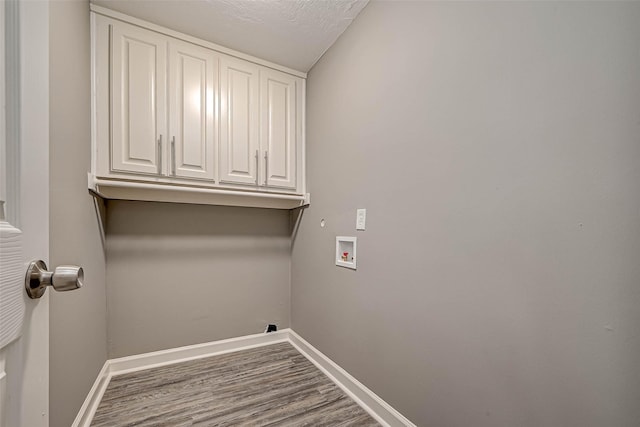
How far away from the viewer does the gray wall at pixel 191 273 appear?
1.89 meters

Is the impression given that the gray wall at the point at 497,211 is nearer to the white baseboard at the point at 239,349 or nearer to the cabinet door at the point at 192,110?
the white baseboard at the point at 239,349

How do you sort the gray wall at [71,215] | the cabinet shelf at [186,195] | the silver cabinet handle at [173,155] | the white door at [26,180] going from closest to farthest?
1. the white door at [26,180]
2. the gray wall at [71,215]
3. the cabinet shelf at [186,195]
4. the silver cabinet handle at [173,155]

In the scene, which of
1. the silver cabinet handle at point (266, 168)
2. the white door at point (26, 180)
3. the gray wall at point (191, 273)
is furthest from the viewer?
the silver cabinet handle at point (266, 168)

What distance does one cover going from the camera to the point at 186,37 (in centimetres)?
182

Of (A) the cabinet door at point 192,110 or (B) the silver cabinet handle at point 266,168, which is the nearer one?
(A) the cabinet door at point 192,110

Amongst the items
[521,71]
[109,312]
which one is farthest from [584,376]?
[109,312]

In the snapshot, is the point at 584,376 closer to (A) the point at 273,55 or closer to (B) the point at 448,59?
(B) the point at 448,59

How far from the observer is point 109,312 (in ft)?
6.07

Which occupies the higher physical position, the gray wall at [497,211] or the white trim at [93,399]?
the gray wall at [497,211]

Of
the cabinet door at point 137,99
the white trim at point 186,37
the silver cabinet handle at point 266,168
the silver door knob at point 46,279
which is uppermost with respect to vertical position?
the white trim at point 186,37

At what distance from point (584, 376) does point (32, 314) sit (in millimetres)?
1321

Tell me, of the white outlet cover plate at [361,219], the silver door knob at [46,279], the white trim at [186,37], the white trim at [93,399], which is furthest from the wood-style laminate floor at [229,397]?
the white trim at [186,37]

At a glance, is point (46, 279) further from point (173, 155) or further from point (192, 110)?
point (192, 110)

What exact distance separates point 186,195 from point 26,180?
1.50 meters
